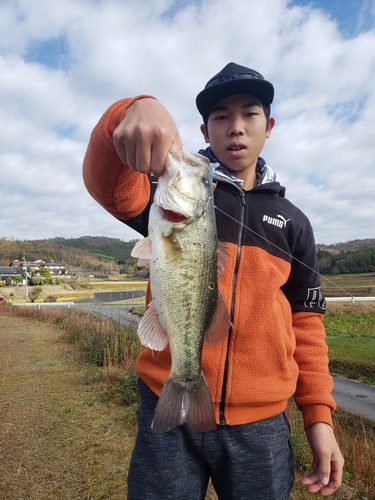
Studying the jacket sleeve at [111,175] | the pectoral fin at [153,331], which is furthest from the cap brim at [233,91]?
the pectoral fin at [153,331]

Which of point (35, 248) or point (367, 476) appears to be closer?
point (367, 476)

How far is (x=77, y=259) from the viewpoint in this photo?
111938 millimetres

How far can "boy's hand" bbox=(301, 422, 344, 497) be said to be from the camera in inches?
77.5

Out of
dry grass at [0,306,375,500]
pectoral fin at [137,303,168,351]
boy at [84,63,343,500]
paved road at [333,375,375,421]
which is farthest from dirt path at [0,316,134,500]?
paved road at [333,375,375,421]

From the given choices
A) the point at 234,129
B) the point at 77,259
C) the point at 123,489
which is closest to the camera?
the point at 234,129

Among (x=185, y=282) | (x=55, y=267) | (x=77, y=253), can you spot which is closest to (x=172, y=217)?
(x=185, y=282)

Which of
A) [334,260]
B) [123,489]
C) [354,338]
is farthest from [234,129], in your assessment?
[334,260]

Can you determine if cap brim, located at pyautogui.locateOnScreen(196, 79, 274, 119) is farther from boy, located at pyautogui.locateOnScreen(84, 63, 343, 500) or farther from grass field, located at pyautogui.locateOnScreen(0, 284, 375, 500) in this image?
grass field, located at pyautogui.locateOnScreen(0, 284, 375, 500)

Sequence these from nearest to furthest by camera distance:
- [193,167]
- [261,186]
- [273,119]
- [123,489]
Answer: [193,167] < [261,186] < [273,119] < [123,489]

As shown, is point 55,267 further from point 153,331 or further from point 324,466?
point 324,466

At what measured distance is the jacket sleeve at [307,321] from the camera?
7.39 feet

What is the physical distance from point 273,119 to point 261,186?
652 millimetres

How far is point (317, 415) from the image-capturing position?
215cm

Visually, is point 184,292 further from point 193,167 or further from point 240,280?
point 193,167
